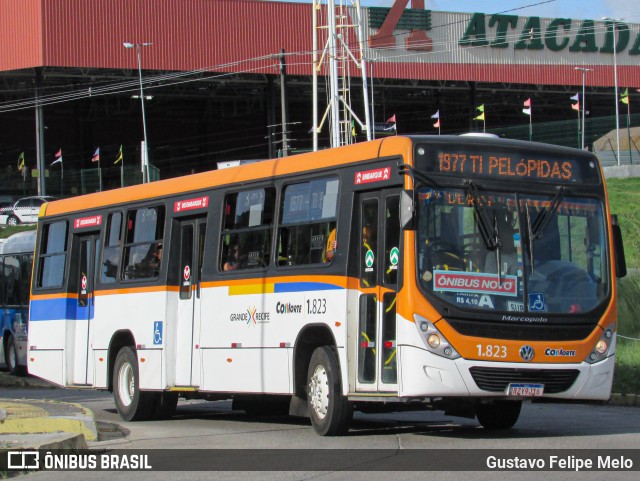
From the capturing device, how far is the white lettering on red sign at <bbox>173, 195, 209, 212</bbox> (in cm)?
1512

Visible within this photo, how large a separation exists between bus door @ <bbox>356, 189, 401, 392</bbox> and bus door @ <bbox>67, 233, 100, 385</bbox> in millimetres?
6941

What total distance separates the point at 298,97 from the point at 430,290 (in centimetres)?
6003

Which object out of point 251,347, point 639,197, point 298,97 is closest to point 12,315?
point 251,347

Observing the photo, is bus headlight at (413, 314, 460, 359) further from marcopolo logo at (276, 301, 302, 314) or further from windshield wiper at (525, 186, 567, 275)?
marcopolo logo at (276, 301, 302, 314)

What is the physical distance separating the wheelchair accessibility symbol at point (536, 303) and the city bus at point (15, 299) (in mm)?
18880

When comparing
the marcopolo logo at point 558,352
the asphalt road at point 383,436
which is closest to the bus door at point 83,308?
the asphalt road at point 383,436

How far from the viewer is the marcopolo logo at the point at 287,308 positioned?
12812mm

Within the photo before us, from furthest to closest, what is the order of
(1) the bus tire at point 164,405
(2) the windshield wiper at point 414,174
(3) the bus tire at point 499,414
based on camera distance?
(1) the bus tire at point 164,405 < (3) the bus tire at point 499,414 < (2) the windshield wiper at point 414,174

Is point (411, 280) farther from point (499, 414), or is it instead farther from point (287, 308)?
point (499, 414)

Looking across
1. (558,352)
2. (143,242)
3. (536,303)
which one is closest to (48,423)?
(143,242)

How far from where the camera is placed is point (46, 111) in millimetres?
70812

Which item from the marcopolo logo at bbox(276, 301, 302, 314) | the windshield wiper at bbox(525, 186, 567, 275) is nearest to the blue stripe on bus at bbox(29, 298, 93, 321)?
the marcopolo logo at bbox(276, 301, 302, 314)

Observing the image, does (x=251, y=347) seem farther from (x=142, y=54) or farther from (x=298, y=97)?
(x=298, y=97)

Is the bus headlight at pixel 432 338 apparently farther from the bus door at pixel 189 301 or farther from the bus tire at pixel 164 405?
A: the bus tire at pixel 164 405
